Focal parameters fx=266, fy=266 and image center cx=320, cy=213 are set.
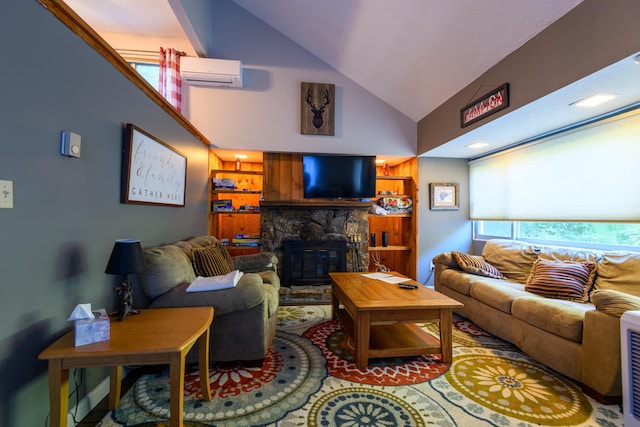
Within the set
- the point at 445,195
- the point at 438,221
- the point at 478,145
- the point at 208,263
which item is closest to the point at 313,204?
the point at 208,263

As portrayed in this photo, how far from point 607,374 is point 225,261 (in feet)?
9.71

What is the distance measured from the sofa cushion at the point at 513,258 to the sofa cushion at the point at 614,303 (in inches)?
55.0

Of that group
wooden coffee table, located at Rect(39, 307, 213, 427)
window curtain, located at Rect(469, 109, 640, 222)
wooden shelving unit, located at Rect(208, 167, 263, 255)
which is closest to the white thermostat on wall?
wooden coffee table, located at Rect(39, 307, 213, 427)

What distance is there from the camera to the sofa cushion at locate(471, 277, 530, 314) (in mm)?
2354

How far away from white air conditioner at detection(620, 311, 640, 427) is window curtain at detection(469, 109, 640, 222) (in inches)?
60.0

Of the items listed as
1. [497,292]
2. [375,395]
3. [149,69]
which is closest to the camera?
[375,395]

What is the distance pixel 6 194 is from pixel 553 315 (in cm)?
319

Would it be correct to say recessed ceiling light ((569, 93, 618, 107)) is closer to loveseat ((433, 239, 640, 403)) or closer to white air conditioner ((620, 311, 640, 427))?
loveseat ((433, 239, 640, 403))

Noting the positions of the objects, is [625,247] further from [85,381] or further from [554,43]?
[85,381]

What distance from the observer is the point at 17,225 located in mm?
1106

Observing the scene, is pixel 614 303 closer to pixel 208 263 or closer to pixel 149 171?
pixel 208 263

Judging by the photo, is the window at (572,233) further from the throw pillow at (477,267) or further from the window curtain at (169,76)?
the window curtain at (169,76)

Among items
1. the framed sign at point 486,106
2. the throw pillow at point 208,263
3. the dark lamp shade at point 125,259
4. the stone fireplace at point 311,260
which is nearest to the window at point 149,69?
the throw pillow at point 208,263

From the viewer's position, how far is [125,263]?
4.70 feet
